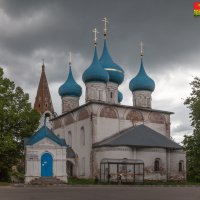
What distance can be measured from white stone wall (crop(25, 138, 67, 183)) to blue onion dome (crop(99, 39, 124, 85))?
460 inches

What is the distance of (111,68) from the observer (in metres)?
42.8

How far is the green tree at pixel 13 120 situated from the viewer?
31.6 m

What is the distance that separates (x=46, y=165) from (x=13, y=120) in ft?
14.4

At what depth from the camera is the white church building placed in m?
33.4

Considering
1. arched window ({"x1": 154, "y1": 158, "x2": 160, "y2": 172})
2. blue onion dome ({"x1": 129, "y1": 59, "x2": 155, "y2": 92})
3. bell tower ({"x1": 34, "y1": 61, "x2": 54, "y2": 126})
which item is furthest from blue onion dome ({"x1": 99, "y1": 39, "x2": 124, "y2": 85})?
bell tower ({"x1": 34, "y1": 61, "x2": 54, "y2": 126})

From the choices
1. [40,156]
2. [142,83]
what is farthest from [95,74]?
[40,156]

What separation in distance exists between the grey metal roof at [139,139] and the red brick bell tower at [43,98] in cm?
2153

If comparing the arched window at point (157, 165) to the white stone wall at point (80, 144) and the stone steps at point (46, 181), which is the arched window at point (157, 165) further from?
the stone steps at point (46, 181)

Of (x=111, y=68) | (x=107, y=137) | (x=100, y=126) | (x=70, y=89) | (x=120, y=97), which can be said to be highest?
(x=111, y=68)

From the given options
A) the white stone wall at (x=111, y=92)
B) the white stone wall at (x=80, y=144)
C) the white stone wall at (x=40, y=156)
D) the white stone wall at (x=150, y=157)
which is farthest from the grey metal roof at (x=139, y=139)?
the white stone wall at (x=111, y=92)

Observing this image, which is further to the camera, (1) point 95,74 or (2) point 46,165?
(1) point 95,74

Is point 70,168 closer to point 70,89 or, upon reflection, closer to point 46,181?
point 70,89

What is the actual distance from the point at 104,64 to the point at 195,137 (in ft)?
43.4

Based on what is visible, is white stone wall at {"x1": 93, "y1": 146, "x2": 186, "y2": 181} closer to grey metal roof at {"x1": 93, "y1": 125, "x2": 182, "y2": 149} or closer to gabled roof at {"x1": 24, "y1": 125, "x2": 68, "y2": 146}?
grey metal roof at {"x1": 93, "y1": 125, "x2": 182, "y2": 149}
